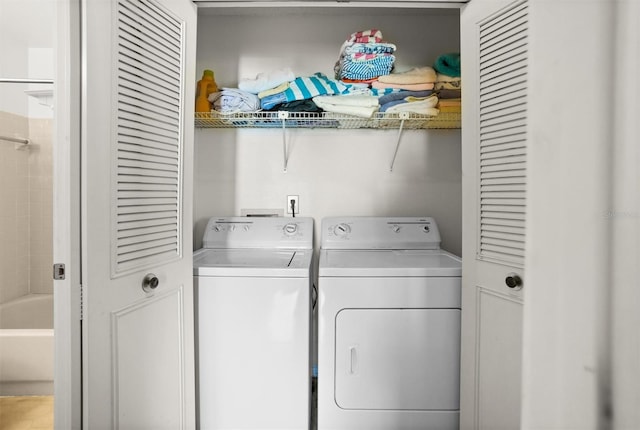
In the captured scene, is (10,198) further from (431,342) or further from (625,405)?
(625,405)

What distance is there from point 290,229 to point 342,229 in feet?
1.05

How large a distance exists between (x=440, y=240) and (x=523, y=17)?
1.28 metres

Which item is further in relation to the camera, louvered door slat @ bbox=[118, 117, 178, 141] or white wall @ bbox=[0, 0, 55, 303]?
white wall @ bbox=[0, 0, 55, 303]

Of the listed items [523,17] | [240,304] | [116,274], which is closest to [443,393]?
[240,304]

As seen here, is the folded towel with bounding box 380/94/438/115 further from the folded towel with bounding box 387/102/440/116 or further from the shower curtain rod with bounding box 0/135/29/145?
the shower curtain rod with bounding box 0/135/29/145

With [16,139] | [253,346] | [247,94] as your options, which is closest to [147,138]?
[247,94]

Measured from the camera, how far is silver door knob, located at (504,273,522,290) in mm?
1310

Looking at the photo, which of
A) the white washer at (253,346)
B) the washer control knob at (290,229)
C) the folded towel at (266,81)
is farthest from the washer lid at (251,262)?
the folded towel at (266,81)

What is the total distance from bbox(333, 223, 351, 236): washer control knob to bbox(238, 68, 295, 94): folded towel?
90cm

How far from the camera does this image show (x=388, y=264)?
1.71 metres

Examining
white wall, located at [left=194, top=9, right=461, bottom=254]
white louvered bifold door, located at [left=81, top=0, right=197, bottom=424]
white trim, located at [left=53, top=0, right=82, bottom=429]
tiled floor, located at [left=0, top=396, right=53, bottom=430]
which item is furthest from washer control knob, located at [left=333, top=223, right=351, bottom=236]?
tiled floor, located at [left=0, top=396, right=53, bottom=430]

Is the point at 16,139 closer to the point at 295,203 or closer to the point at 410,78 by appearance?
the point at 295,203

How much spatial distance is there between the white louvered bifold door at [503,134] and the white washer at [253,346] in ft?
2.63

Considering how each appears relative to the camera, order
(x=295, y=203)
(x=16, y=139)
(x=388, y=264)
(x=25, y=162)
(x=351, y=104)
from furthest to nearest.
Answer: (x=25, y=162)
(x=16, y=139)
(x=295, y=203)
(x=351, y=104)
(x=388, y=264)
